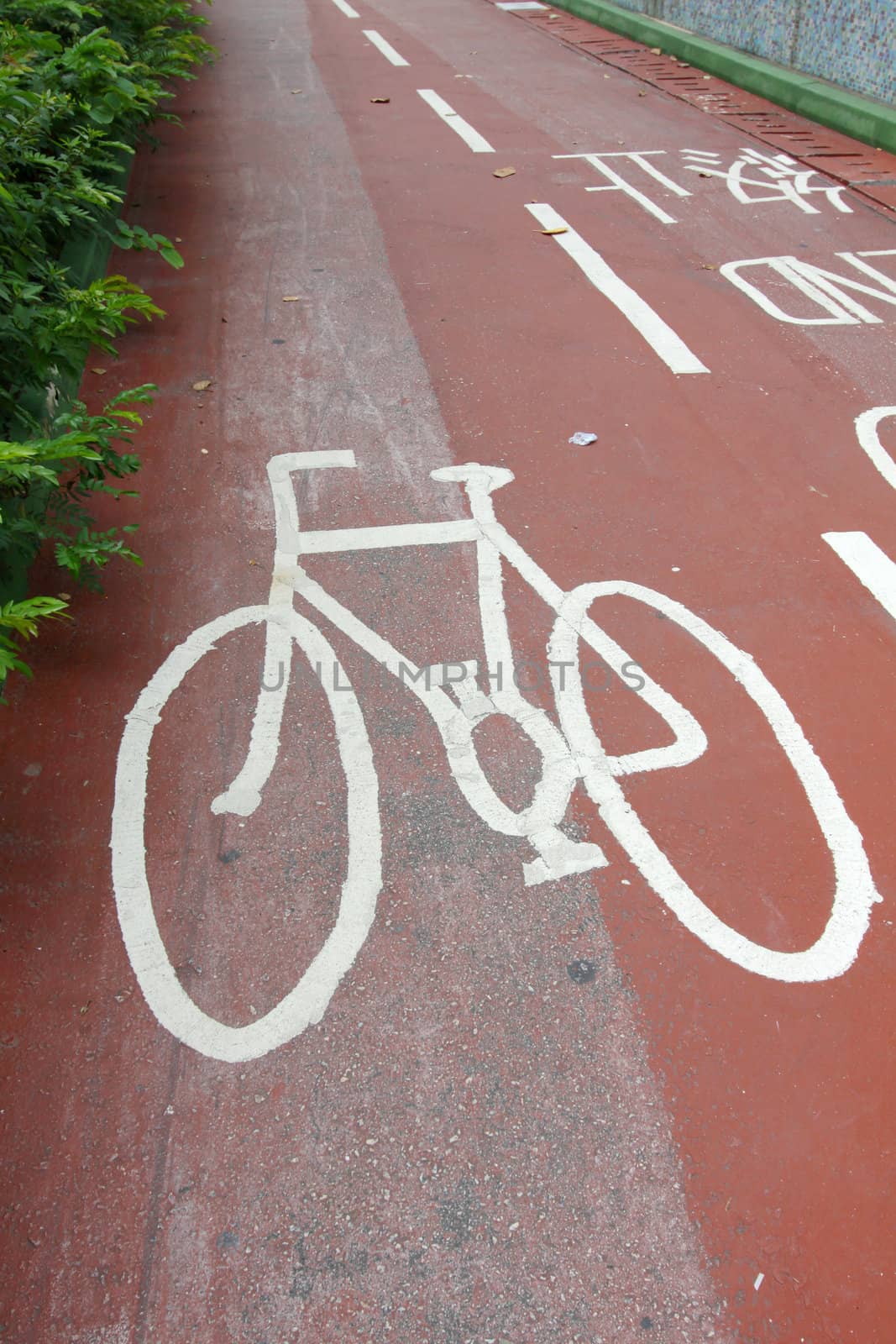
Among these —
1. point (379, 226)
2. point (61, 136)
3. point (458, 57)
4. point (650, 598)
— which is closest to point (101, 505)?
point (61, 136)

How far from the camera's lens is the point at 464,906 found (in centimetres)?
321

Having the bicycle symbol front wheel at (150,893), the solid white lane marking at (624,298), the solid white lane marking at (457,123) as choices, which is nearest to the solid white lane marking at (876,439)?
the solid white lane marking at (624,298)

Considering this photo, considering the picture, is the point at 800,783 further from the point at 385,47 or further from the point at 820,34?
the point at 385,47

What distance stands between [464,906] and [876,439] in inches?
149

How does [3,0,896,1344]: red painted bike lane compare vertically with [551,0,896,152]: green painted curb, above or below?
below

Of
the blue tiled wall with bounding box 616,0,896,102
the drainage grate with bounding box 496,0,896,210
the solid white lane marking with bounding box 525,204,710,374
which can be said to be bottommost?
the solid white lane marking with bounding box 525,204,710,374

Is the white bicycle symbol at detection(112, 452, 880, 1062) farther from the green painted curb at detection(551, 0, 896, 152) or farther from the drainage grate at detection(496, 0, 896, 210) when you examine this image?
the green painted curb at detection(551, 0, 896, 152)

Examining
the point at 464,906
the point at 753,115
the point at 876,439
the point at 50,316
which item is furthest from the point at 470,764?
the point at 753,115

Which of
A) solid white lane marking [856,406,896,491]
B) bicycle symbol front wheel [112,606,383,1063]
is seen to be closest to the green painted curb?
solid white lane marking [856,406,896,491]

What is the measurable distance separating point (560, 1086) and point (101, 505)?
3.55 meters

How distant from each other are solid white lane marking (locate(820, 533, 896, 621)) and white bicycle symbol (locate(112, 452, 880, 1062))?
803 mm

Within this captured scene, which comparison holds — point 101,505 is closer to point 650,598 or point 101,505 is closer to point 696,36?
point 650,598

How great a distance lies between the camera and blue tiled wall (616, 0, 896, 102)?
33.9 ft

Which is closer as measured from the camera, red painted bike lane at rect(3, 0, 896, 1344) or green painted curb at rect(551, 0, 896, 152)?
red painted bike lane at rect(3, 0, 896, 1344)
